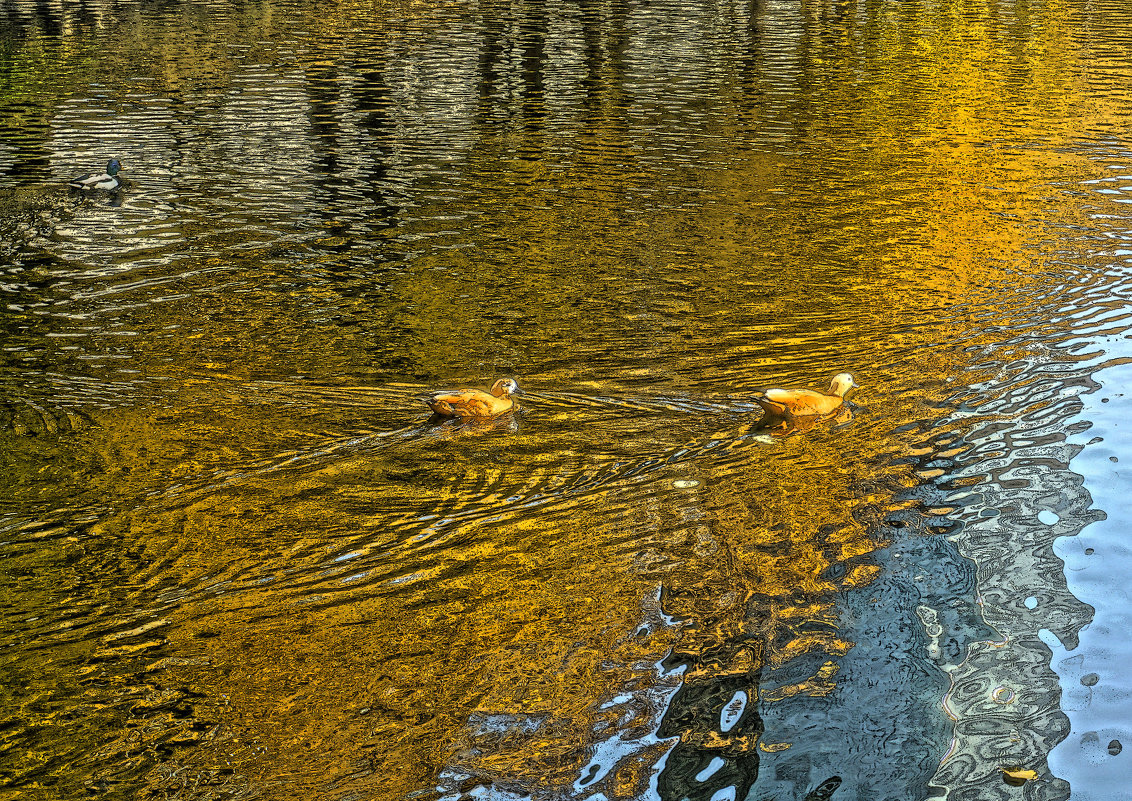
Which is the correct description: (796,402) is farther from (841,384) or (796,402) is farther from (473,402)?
(473,402)

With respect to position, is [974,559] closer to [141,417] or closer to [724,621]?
[724,621]

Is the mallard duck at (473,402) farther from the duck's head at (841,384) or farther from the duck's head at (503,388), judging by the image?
the duck's head at (841,384)

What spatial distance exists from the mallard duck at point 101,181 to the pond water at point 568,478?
1.71 feet

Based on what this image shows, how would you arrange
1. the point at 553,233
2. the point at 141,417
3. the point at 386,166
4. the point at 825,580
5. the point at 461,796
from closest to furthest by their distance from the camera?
the point at 461,796
the point at 825,580
the point at 141,417
the point at 553,233
the point at 386,166

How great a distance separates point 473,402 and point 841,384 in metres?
2.86

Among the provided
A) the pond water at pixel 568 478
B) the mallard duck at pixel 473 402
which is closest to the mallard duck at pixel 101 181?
the pond water at pixel 568 478

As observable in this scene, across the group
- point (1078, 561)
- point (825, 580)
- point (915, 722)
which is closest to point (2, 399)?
point (825, 580)

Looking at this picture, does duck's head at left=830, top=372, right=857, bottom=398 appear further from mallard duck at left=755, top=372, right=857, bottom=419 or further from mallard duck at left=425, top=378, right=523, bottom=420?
mallard duck at left=425, top=378, right=523, bottom=420

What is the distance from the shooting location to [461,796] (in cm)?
479

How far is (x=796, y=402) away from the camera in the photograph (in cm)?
801

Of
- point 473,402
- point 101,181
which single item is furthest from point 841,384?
point 101,181

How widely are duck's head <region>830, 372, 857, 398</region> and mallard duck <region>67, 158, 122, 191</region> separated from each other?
11.0 meters

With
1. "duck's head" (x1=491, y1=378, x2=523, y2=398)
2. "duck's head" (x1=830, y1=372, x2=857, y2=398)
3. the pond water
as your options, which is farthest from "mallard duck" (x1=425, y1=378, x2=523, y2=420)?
"duck's head" (x1=830, y1=372, x2=857, y2=398)

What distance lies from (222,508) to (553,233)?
6909 mm
